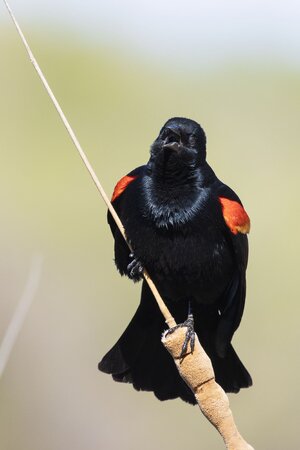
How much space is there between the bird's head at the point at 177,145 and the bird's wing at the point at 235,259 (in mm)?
201

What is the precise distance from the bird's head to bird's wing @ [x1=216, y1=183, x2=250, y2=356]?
201 mm

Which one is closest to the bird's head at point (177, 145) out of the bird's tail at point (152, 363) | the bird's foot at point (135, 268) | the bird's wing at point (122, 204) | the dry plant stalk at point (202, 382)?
the bird's wing at point (122, 204)

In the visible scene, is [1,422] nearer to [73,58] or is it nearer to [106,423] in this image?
[106,423]

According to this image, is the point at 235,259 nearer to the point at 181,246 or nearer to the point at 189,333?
the point at 181,246

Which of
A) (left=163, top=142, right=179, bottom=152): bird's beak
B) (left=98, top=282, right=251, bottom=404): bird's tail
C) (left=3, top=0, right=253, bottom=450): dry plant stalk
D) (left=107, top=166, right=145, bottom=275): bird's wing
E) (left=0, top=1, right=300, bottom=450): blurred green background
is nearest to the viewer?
(left=3, top=0, right=253, bottom=450): dry plant stalk

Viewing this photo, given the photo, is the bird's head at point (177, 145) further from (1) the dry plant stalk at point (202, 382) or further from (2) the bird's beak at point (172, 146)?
(1) the dry plant stalk at point (202, 382)

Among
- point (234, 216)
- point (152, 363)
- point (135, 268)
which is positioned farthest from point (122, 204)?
point (152, 363)

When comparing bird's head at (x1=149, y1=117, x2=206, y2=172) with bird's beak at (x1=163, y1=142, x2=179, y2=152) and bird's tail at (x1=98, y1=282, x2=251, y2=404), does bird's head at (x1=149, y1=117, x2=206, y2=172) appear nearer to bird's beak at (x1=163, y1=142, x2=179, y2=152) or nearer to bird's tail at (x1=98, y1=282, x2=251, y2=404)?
bird's beak at (x1=163, y1=142, x2=179, y2=152)

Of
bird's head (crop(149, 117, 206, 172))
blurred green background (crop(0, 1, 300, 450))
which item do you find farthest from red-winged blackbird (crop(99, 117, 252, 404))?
blurred green background (crop(0, 1, 300, 450))

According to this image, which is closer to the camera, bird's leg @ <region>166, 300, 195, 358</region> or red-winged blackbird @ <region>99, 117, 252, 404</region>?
bird's leg @ <region>166, 300, 195, 358</region>

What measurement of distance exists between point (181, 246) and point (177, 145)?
1.24 feet

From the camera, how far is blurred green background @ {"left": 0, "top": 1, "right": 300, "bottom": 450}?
4582 mm

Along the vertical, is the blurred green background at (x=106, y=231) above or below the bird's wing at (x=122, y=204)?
below

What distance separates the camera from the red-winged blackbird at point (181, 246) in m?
3.44
